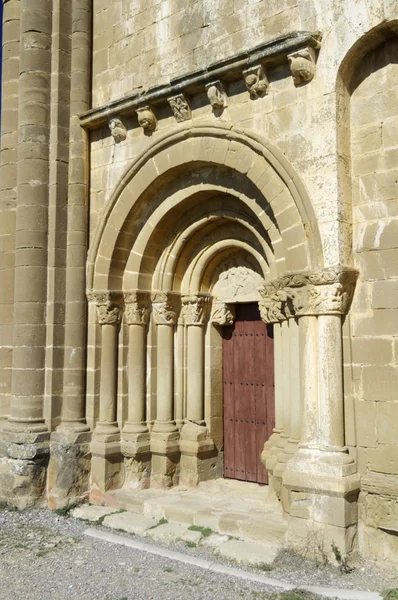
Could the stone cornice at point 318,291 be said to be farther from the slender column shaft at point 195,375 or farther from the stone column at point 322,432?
the slender column shaft at point 195,375

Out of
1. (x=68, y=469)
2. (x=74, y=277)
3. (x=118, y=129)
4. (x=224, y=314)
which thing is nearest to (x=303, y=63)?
(x=118, y=129)

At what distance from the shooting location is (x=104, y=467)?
312 inches

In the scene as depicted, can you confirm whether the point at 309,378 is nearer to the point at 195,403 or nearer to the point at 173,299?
the point at 195,403

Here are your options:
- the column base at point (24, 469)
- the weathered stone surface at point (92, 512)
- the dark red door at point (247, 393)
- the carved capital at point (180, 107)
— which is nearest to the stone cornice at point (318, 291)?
the dark red door at point (247, 393)

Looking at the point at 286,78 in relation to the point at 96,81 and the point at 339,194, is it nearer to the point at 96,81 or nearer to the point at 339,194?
the point at 339,194

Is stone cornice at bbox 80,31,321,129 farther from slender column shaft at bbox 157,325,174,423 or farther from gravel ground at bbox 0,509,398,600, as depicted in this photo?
gravel ground at bbox 0,509,398,600

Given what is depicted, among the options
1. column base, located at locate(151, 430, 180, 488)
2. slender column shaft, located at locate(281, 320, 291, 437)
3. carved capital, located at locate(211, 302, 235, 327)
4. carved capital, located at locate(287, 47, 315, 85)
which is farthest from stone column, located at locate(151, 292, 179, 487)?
carved capital, located at locate(287, 47, 315, 85)

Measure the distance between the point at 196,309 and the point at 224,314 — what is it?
382 mm

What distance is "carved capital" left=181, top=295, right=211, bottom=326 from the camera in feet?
27.2

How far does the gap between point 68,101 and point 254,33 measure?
119 inches

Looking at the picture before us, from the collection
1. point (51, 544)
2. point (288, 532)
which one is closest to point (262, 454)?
point (288, 532)

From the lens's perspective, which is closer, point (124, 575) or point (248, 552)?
point (124, 575)

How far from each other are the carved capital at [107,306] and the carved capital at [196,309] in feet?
2.96

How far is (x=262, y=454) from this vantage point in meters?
7.24
